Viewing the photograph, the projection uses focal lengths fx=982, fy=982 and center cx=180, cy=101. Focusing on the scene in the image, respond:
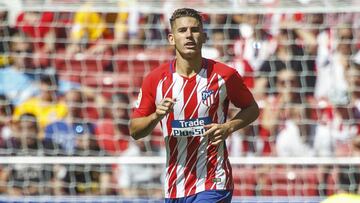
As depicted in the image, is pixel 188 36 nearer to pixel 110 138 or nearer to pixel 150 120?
pixel 150 120

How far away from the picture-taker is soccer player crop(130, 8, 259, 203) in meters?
5.80

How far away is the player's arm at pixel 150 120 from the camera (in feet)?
17.4

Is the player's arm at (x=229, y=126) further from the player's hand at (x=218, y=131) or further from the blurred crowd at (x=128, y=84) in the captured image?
the blurred crowd at (x=128, y=84)

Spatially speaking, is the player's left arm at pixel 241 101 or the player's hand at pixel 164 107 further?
the player's left arm at pixel 241 101

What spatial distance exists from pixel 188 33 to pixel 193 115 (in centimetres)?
49

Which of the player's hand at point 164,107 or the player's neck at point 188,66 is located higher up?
the player's neck at point 188,66

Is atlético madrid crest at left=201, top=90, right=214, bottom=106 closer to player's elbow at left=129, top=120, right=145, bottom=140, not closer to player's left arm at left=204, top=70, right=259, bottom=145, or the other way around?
player's left arm at left=204, top=70, right=259, bottom=145

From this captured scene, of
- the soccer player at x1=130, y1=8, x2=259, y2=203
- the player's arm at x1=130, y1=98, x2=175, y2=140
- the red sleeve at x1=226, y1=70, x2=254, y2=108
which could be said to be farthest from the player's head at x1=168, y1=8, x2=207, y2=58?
the player's arm at x1=130, y1=98, x2=175, y2=140

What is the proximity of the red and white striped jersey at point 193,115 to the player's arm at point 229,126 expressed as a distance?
0.34ft

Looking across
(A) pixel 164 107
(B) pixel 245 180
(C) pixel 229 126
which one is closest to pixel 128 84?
(B) pixel 245 180

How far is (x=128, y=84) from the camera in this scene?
9789 millimetres

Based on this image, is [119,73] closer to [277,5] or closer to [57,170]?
[57,170]

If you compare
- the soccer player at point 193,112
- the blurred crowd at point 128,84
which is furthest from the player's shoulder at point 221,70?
the blurred crowd at point 128,84

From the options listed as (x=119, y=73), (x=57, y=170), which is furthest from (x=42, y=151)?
(x=119, y=73)
